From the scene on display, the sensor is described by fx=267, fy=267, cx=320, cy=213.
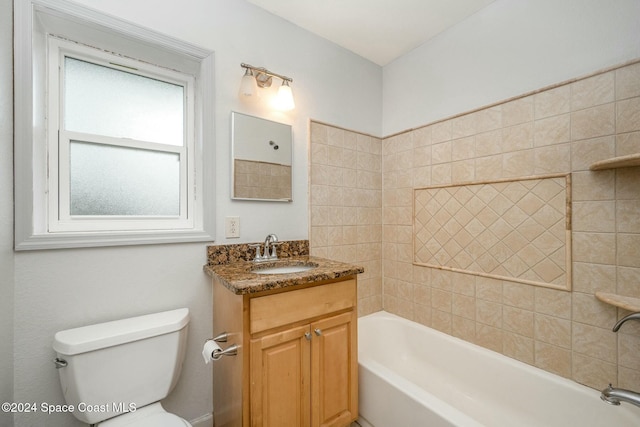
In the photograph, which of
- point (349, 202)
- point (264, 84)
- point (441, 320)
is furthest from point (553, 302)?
point (264, 84)

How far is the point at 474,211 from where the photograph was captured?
168 centimetres

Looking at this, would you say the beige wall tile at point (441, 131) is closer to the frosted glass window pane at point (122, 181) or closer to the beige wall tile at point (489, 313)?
the beige wall tile at point (489, 313)

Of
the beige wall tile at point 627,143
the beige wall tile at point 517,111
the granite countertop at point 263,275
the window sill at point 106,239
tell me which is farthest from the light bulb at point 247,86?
the beige wall tile at point 627,143

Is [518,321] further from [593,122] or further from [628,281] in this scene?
[593,122]

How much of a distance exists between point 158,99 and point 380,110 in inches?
64.9

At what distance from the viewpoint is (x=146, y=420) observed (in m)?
1.05

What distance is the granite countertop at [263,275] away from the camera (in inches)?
41.4

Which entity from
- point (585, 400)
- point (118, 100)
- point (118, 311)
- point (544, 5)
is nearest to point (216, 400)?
point (118, 311)

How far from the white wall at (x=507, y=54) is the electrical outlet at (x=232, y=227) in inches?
57.7

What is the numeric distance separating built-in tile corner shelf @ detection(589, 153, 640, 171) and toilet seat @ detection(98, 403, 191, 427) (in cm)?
195

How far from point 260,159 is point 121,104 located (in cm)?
75

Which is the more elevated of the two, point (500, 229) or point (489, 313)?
point (500, 229)

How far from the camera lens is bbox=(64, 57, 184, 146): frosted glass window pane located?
1280 mm

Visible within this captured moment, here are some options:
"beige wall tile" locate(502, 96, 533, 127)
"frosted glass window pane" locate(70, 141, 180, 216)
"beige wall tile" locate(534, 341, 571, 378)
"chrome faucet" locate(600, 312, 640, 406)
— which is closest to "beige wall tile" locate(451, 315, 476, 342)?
"beige wall tile" locate(534, 341, 571, 378)
